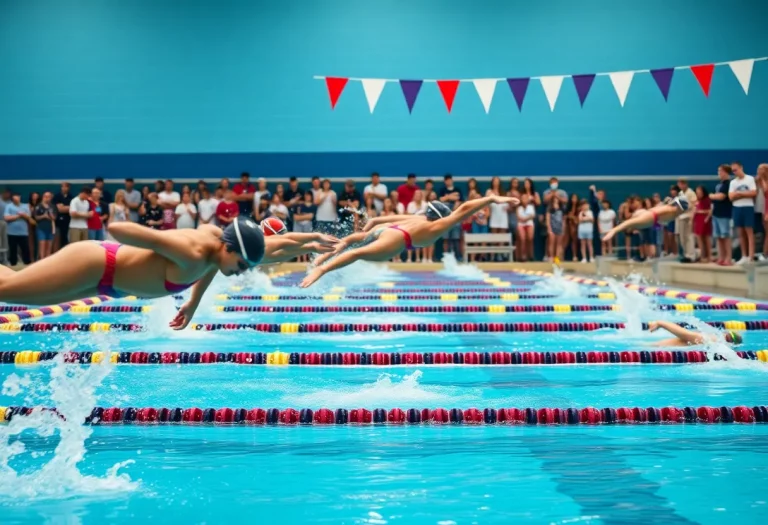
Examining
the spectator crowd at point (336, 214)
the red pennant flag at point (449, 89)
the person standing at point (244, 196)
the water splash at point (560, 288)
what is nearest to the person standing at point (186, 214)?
the spectator crowd at point (336, 214)

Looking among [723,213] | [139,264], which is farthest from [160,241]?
[723,213]

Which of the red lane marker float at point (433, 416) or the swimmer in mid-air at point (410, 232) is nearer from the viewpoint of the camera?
the red lane marker float at point (433, 416)

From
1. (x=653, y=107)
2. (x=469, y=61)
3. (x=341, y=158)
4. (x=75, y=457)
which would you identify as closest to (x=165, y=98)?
(x=341, y=158)

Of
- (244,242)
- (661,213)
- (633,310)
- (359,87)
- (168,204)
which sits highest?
(359,87)

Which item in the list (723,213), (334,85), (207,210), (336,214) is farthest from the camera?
(336,214)

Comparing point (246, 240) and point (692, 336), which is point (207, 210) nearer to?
point (692, 336)

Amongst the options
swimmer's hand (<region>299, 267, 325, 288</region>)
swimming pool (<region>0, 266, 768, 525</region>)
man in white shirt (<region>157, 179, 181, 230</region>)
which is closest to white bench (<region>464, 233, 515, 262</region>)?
man in white shirt (<region>157, 179, 181, 230</region>)

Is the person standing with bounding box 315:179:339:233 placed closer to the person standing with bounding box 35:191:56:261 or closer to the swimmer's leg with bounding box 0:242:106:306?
the person standing with bounding box 35:191:56:261

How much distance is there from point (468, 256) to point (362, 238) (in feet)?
30.9

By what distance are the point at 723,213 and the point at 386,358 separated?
22.3ft

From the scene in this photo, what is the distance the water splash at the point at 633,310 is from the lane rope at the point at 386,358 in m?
1.50

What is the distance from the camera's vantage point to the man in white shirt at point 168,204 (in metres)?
14.9

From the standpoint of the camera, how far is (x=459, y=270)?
51.1ft

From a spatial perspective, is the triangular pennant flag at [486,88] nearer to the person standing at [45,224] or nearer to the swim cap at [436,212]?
the swim cap at [436,212]
